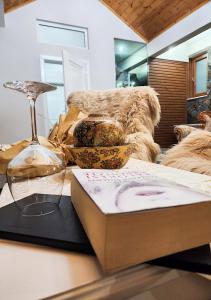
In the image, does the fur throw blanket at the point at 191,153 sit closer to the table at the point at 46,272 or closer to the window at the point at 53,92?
the table at the point at 46,272

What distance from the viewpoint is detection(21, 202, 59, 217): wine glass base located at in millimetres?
331

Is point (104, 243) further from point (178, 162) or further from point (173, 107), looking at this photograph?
point (173, 107)

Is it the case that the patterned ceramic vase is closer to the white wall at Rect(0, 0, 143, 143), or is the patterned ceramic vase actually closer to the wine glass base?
the wine glass base

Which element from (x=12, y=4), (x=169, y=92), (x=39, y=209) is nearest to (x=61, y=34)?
(x=12, y=4)

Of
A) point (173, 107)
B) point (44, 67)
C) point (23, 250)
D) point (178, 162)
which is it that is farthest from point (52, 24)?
point (23, 250)

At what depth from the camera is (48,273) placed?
0.21 metres

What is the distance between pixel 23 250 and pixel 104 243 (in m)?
0.13

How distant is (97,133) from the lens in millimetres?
459

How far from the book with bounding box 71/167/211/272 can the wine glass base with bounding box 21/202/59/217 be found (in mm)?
138

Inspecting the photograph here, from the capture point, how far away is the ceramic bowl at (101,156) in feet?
1.47

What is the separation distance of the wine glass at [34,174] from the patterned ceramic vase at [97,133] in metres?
0.08

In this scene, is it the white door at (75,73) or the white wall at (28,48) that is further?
the white wall at (28,48)

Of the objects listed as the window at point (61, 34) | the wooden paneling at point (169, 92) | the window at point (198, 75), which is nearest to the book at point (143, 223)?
the window at point (61, 34)

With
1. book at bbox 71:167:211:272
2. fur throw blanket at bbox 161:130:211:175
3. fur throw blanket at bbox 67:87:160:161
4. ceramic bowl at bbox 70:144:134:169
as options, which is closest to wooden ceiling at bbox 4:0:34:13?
fur throw blanket at bbox 67:87:160:161
